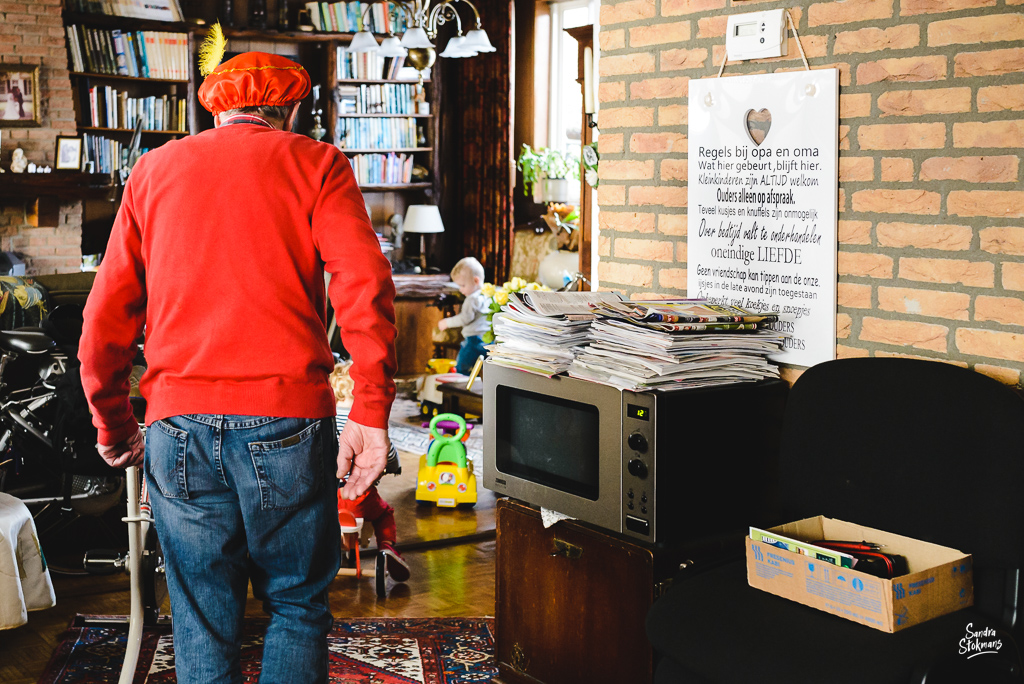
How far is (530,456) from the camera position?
2277 mm

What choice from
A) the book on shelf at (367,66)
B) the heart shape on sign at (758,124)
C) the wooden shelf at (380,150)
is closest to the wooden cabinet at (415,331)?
the wooden shelf at (380,150)

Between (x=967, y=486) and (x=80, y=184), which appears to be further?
(x=80, y=184)

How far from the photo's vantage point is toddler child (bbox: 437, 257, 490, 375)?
603cm

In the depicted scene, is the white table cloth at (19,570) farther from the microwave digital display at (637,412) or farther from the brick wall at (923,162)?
the brick wall at (923,162)

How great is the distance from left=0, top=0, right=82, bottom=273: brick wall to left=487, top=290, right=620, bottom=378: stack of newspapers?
16.9 ft

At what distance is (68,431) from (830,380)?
2.29 meters

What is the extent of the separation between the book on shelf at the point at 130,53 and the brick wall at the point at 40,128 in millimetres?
157

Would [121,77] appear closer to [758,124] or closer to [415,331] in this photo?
[415,331]

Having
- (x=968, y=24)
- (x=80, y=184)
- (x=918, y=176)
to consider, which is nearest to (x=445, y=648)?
(x=918, y=176)

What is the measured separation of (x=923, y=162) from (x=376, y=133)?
20.4 ft

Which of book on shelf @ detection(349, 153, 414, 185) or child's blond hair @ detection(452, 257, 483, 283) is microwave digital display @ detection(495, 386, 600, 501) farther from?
book on shelf @ detection(349, 153, 414, 185)

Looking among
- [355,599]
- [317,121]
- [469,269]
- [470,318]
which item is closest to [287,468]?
[355,599]

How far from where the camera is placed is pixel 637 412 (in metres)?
1.99

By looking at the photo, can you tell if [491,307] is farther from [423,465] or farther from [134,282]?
[134,282]
